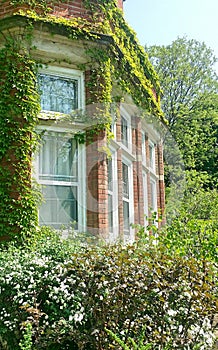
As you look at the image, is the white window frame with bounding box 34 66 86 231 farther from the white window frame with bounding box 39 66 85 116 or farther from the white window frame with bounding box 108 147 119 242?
the white window frame with bounding box 108 147 119 242

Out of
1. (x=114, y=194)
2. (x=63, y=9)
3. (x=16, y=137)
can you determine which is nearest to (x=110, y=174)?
(x=114, y=194)

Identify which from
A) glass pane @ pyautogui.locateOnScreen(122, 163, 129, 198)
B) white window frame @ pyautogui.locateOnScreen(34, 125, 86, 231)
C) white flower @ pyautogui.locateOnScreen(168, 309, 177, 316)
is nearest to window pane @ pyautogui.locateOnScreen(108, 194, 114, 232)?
white window frame @ pyautogui.locateOnScreen(34, 125, 86, 231)

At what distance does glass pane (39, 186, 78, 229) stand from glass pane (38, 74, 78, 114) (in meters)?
1.41

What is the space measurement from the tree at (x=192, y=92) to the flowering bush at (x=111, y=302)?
22.1 meters

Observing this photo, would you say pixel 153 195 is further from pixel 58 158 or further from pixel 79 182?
pixel 58 158

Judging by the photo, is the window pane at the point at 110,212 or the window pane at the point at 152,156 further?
the window pane at the point at 152,156

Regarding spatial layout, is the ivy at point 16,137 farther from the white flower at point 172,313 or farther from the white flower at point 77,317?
the white flower at point 172,313

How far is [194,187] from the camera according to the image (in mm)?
20906

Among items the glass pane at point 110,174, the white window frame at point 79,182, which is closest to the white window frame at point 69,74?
the white window frame at point 79,182

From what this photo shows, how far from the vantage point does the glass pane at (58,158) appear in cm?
708

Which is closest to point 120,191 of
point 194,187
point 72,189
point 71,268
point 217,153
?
point 72,189

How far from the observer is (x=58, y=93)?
24.2 ft

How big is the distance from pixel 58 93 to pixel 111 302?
441cm

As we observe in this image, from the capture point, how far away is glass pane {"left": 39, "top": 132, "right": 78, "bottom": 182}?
7.08m
